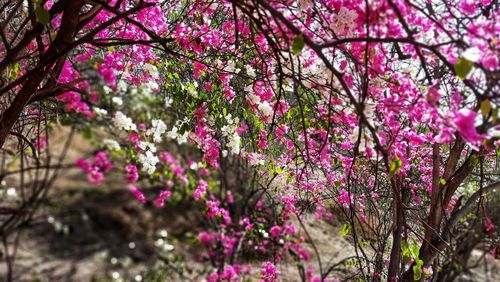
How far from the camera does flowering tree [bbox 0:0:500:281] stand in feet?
5.22

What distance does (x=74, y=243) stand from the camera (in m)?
1.58

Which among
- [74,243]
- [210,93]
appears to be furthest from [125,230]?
[210,93]

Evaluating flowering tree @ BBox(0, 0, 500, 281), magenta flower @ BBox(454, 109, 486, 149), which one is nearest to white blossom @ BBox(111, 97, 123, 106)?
flowering tree @ BBox(0, 0, 500, 281)

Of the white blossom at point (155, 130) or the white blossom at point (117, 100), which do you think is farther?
the white blossom at point (155, 130)

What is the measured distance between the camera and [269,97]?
10.2 ft

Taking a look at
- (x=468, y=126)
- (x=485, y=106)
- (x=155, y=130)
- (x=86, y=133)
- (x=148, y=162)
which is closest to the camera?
(x=485, y=106)

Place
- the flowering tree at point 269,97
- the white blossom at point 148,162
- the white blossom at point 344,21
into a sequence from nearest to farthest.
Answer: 1. the flowering tree at point 269,97
2. the white blossom at point 344,21
3. the white blossom at point 148,162

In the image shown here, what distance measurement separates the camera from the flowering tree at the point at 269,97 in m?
1.59

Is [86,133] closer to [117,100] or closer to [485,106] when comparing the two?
[117,100]

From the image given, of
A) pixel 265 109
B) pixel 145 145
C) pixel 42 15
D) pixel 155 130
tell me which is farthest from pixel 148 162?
pixel 42 15

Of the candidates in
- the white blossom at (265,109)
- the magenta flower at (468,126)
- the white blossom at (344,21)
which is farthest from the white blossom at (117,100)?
the magenta flower at (468,126)

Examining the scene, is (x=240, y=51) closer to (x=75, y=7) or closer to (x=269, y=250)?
(x=75, y=7)

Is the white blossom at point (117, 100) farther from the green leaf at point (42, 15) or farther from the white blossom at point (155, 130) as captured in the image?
the green leaf at point (42, 15)

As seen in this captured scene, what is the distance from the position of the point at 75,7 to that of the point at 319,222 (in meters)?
6.98
